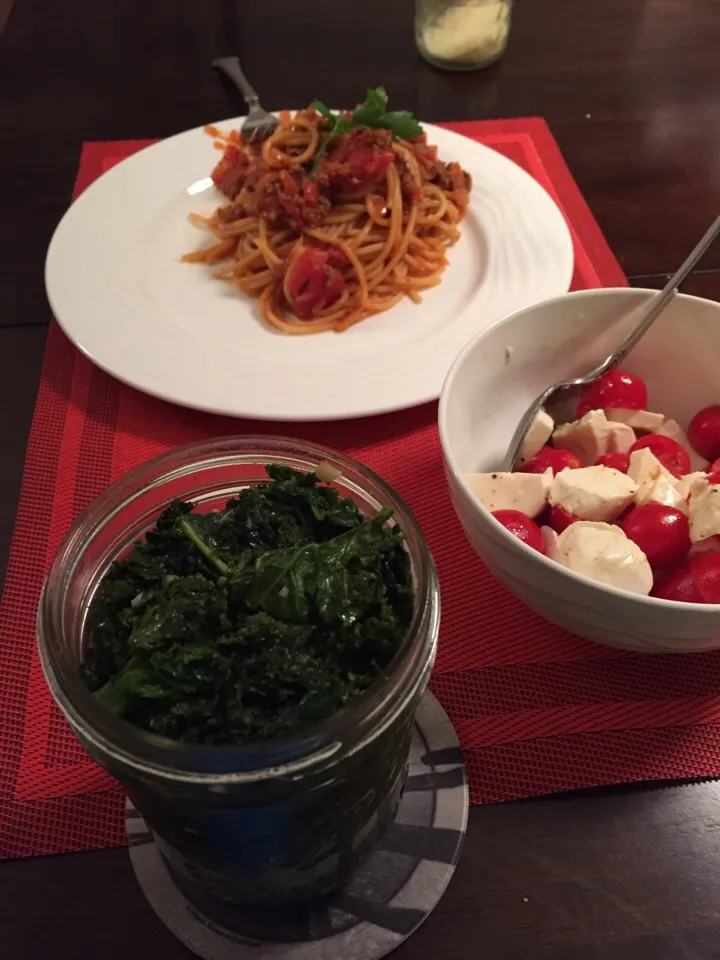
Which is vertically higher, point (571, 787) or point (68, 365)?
point (68, 365)

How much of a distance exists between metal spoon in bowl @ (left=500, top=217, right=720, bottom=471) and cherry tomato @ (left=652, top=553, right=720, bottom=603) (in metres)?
0.32

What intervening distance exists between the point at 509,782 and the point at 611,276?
1123 millimetres

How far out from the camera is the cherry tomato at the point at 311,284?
1562mm

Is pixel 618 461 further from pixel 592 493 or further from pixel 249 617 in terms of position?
pixel 249 617

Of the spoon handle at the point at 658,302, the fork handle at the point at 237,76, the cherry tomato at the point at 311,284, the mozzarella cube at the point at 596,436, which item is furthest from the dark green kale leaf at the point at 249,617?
the fork handle at the point at 237,76

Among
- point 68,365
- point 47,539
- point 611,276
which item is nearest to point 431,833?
point 47,539

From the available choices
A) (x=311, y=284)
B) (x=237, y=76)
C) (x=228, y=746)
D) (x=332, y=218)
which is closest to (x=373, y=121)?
(x=332, y=218)

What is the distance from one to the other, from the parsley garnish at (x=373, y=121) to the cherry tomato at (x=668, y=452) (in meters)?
1.00

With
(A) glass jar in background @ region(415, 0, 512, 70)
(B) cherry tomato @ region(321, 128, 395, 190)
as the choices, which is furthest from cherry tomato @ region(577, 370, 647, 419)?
(A) glass jar in background @ region(415, 0, 512, 70)

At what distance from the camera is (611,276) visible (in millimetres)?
1643

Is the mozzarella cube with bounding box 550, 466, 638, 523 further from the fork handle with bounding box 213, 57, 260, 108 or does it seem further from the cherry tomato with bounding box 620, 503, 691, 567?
the fork handle with bounding box 213, 57, 260, 108

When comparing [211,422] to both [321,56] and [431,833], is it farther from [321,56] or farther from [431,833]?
[321,56]

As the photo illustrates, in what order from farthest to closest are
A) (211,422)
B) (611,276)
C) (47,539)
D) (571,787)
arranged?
(611,276), (211,422), (47,539), (571,787)

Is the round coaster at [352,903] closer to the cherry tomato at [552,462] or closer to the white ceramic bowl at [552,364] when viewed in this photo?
the white ceramic bowl at [552,364]
